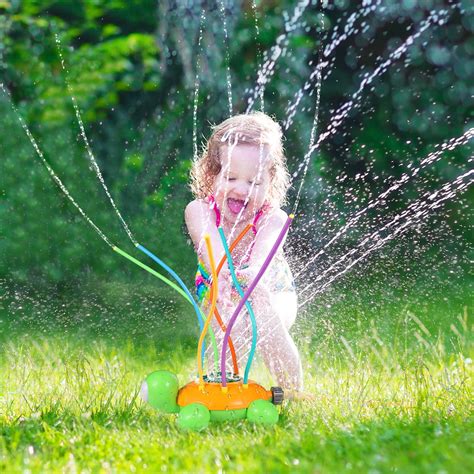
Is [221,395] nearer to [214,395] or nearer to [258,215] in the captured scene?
[214,395]

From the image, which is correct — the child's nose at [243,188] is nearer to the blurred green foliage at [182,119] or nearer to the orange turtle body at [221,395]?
the orange turtle body at [221,395]

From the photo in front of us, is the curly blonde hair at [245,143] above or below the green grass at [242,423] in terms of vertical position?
above

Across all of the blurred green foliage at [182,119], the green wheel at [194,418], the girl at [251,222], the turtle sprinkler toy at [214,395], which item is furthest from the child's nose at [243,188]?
the blurred green foliage at [182,119]

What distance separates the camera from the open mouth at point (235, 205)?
3.30m

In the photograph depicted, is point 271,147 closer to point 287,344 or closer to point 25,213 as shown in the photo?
point 287,344

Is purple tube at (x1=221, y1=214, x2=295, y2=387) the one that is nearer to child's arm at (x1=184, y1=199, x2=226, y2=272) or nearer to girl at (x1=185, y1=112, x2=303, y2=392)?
girl at (x1=185, y1=112, x2=303, y2=392)

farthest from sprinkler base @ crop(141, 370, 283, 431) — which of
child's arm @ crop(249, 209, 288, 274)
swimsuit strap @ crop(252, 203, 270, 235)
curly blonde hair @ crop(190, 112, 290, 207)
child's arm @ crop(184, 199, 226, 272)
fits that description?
curly blonde hair @ crop(190, 112, 290, 207)

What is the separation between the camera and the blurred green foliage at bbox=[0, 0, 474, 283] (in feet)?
18.7

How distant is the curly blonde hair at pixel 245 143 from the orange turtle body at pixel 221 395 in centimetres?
93

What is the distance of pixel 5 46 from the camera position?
6410 mm

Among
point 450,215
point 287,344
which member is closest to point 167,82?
point 450,215

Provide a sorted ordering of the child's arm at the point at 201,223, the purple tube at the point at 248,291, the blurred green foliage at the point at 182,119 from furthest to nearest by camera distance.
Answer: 1. the blurred green foliage at the point at 182,119
2. the child's arm at the point at 201,223
3. the purple tube at the point at 248,291

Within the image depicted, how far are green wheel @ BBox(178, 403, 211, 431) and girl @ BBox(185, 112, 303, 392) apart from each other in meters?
0.45

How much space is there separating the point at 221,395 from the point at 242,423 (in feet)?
0.32
